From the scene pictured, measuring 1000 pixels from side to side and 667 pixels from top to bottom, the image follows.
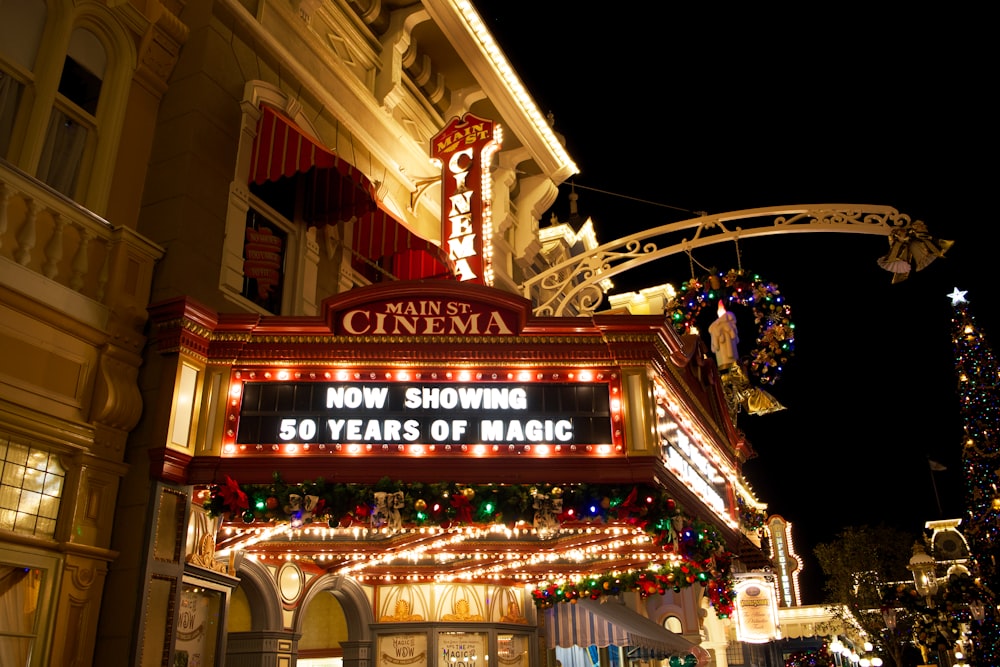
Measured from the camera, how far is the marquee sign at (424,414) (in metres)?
8.35

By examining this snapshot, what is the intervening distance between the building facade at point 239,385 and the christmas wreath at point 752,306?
2.17m

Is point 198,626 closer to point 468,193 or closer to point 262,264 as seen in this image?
point 262,264

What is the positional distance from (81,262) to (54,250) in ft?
1.03

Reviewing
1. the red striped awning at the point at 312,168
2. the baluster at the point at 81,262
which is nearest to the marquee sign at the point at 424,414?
the baluster at the point at 81,262

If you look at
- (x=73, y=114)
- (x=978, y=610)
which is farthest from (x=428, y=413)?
(x=978, y=610)

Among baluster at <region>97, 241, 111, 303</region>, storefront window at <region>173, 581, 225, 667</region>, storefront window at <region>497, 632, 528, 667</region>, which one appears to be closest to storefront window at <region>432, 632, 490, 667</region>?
storefront window at <region>497, 632, 528, 667</region>

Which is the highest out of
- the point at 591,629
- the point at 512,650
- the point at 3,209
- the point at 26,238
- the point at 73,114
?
the point at 73,114

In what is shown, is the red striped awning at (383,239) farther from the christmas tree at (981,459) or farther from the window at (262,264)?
the christmas tree at (981,459)

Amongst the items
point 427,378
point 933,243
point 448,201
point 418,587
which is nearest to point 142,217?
point 427,378

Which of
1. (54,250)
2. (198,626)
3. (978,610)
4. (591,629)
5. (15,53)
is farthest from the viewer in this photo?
(978,610)

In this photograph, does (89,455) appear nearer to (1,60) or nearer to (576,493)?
(1,60)

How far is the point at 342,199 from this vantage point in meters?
11.5

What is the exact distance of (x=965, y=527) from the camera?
64.5ft

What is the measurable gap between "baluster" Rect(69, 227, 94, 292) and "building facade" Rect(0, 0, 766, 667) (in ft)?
0.09
